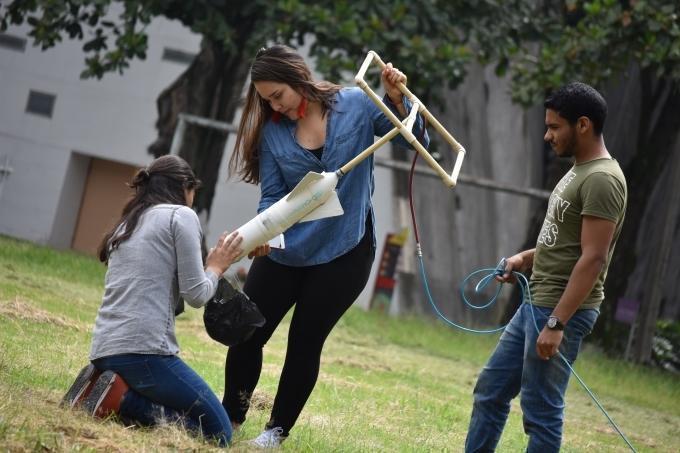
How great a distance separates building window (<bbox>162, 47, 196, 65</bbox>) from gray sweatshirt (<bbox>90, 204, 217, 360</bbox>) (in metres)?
12.4

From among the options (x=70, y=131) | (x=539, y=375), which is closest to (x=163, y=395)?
(x=539, y=375)

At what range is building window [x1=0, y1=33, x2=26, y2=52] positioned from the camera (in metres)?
→ 17.2

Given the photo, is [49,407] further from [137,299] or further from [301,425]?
[301,425]

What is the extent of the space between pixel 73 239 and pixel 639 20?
9538mm

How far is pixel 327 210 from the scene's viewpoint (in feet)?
15.2

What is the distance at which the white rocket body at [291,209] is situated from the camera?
179 inches

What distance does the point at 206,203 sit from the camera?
44.3ft

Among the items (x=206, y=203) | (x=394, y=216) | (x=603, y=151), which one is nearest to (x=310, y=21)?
(x=206, y=203)

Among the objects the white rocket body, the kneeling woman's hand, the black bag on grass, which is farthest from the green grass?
the white rocket body

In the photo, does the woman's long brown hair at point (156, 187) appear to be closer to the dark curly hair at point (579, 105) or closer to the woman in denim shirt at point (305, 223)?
the woman in denim shirt at point (305, 223)

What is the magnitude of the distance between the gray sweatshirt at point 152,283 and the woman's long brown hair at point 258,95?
1.52 ft

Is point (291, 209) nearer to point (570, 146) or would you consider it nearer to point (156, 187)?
point (156, 187)

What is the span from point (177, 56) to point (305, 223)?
41.0 ft

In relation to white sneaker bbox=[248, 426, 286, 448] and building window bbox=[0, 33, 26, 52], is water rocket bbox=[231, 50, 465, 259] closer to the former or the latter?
white sneaker bbox=[248, 426, 286, 448]
